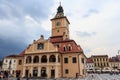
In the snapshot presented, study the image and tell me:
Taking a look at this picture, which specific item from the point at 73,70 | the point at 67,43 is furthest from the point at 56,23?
the point at 73,70

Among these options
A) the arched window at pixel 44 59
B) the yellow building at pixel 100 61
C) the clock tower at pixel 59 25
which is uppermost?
the clock tower at pixel 59 25

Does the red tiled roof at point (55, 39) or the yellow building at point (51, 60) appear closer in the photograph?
the yellow building at point (51, 60)

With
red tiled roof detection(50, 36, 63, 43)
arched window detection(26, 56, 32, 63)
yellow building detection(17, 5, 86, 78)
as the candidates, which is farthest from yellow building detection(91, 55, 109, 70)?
arched window detection(26, 56, 32, 63)

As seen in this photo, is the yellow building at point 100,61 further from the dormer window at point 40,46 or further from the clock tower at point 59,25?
the dormer window at point 40,46

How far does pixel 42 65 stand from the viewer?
42.7 m

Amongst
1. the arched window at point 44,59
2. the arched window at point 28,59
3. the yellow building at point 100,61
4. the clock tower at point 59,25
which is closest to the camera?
the arched window at point 44,59

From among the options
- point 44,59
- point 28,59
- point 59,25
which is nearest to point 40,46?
point 44,59

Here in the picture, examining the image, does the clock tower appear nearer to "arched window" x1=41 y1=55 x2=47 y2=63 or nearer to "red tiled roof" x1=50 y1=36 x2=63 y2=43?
"red tiled roof" x1=50 y1=36 x2=63 y2=43

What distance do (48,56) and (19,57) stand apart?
12.7 metres

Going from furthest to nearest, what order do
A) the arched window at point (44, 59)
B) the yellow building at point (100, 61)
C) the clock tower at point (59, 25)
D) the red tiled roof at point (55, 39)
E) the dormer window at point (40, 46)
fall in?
the yellow building at point (100, 61) < the clock tower at point (59, 25) < the red tiled roof at point (55, 39) < the dormer window at point (40, 46) < the arched window at point (44, 59)

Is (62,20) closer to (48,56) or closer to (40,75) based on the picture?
(48,56)

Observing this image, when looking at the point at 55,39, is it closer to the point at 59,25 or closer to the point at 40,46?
the point at 59,25

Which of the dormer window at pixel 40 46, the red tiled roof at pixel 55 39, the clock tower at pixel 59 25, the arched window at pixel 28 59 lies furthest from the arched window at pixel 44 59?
the clock tower at pixel 59 25

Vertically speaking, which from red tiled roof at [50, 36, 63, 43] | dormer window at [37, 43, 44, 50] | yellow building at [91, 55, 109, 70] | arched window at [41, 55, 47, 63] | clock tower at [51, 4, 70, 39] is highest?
clock tower at [51, 4, 70, 39]
